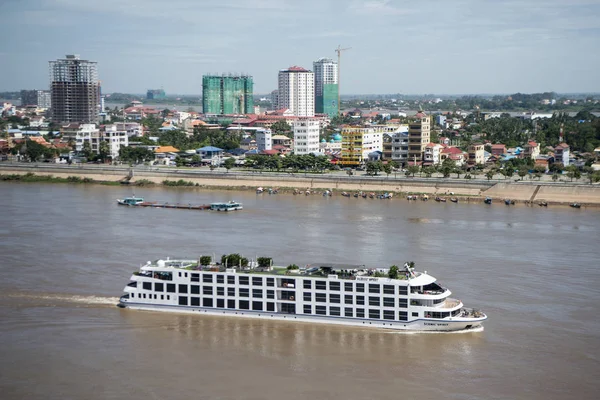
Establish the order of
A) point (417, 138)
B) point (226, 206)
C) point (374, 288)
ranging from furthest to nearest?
point (417, 138), point (226, 206), point (374, 288)

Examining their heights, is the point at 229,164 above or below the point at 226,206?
above

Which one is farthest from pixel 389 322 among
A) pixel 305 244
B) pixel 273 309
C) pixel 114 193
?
pixel 114 193

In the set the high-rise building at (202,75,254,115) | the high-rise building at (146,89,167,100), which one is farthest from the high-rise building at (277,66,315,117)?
the high-rise building at (146,89,167,100)

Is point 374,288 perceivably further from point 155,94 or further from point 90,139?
point 155,94

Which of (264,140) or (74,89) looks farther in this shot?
(74,89)

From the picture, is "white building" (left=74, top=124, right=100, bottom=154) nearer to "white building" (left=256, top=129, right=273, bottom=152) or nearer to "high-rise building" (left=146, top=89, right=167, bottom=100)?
"white building" (left=256, top=129, right=273, bottom=152)

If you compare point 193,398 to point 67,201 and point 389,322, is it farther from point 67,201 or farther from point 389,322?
point 67,201

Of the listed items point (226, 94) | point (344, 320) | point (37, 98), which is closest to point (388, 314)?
point (344, 320)

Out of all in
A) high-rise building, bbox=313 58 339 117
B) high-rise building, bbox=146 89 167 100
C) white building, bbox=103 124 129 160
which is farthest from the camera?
high-rise building, bbox=146 89 167 100
